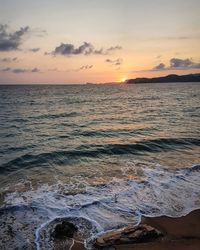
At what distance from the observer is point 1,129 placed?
26.0 m

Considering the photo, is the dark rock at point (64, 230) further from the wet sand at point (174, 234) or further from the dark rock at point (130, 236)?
the dark rock at point (130, 236)

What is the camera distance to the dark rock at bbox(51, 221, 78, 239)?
7914 mm

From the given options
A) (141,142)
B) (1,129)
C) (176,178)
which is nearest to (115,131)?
(141,142)

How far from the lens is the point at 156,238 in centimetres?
780

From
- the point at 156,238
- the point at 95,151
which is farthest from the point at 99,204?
the point at 95,151

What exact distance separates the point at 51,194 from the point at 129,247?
14.7 ft

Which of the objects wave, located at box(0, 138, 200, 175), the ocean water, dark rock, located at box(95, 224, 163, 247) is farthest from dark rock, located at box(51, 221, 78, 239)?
wave, located at box(0, 138, 200, 175)

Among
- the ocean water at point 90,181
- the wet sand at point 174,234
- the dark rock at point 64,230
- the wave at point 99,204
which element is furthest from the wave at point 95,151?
the wet sand at point 174,234

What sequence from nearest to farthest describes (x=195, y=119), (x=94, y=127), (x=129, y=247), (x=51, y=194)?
(x=129, y=247) → (x=51, y=194) → (x=94, y=127) → (x=195, y=119)

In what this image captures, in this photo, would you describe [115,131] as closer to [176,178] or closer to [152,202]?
[176,178]

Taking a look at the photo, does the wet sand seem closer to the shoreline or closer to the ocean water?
the shoreline

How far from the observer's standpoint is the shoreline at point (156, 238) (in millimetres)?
7422

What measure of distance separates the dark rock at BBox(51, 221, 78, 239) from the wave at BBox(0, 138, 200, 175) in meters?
6.70

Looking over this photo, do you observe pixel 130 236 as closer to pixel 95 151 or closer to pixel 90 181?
pixel 90 181
